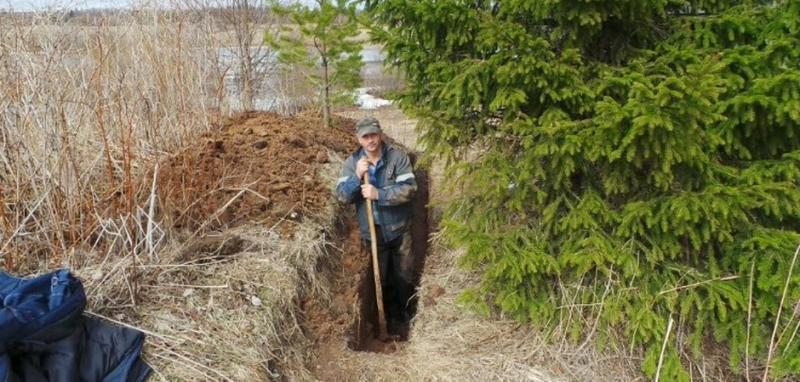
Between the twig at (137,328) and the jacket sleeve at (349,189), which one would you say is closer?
the twig at (137,328)

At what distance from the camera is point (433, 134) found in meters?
3.45

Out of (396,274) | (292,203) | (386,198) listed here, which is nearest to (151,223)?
(292,203)

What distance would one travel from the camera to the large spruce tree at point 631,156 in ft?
8.24

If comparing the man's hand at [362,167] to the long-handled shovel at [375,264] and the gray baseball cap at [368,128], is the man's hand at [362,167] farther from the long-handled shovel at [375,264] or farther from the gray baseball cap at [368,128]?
the gray baseball cap at [368,128]

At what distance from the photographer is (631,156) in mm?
2553

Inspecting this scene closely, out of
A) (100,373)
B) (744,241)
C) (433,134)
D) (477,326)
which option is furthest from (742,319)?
(100,373)

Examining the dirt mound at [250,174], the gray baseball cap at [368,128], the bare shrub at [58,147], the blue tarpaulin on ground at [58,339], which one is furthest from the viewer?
the gray baseball cap at [368,128]

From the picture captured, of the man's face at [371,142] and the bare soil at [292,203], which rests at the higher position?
the man's face at [371,142]

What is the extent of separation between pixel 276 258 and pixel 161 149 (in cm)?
145

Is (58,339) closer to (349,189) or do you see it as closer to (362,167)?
(349,189)

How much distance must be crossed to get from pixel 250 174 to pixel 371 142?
1142 mm

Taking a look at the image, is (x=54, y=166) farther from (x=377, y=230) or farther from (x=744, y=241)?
(x=744, y=241)

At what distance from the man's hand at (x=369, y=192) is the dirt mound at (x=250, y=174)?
20.5 inches

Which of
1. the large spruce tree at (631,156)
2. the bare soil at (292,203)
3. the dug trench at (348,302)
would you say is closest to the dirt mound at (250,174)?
the bare soil at (292,203)
